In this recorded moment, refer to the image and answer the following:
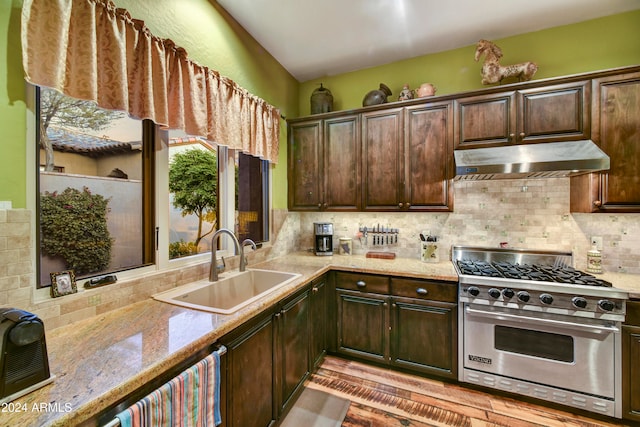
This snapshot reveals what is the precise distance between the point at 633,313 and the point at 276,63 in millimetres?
3543

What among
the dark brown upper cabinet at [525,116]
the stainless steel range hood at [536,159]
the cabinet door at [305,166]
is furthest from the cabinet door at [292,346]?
→ the dark brown upper cabinet at [525,116]

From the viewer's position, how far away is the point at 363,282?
2.35m

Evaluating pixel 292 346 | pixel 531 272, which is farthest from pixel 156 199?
pixel 531 272

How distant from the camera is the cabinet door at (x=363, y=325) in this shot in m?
2.30

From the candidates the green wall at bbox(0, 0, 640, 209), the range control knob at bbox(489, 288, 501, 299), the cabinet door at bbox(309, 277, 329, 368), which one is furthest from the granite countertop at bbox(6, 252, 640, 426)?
the range control knob at bbox(489, 288, 501, 299)

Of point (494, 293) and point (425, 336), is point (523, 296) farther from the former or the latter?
point (425, 336)

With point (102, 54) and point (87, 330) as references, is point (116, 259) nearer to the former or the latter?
point (87, 330)

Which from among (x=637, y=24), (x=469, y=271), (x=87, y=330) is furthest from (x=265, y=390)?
(x=637, y=24)

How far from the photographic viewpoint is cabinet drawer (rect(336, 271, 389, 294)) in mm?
2289

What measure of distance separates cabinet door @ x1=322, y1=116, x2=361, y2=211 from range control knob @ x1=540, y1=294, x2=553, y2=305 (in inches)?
62.8

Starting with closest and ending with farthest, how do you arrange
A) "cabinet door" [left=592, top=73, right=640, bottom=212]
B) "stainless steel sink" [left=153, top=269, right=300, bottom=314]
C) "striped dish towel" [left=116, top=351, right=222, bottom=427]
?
1. "striped dish towel" [left=116, top=351, right=222, bottom=427]
2. "stainless steel sink" [left=153, top=269, right=300, bottom=314]
3. "cabinet door" [left=592, top=73, right=640, bottom=212]

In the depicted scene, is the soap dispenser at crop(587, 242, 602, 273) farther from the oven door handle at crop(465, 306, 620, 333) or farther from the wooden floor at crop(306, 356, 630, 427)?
the wooden floor at crop(306, 356, 630, 427)

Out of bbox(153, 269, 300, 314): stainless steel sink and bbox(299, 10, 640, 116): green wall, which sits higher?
bbox(299, 10, 640, 116): green wall

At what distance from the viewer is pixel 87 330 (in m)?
1.17
